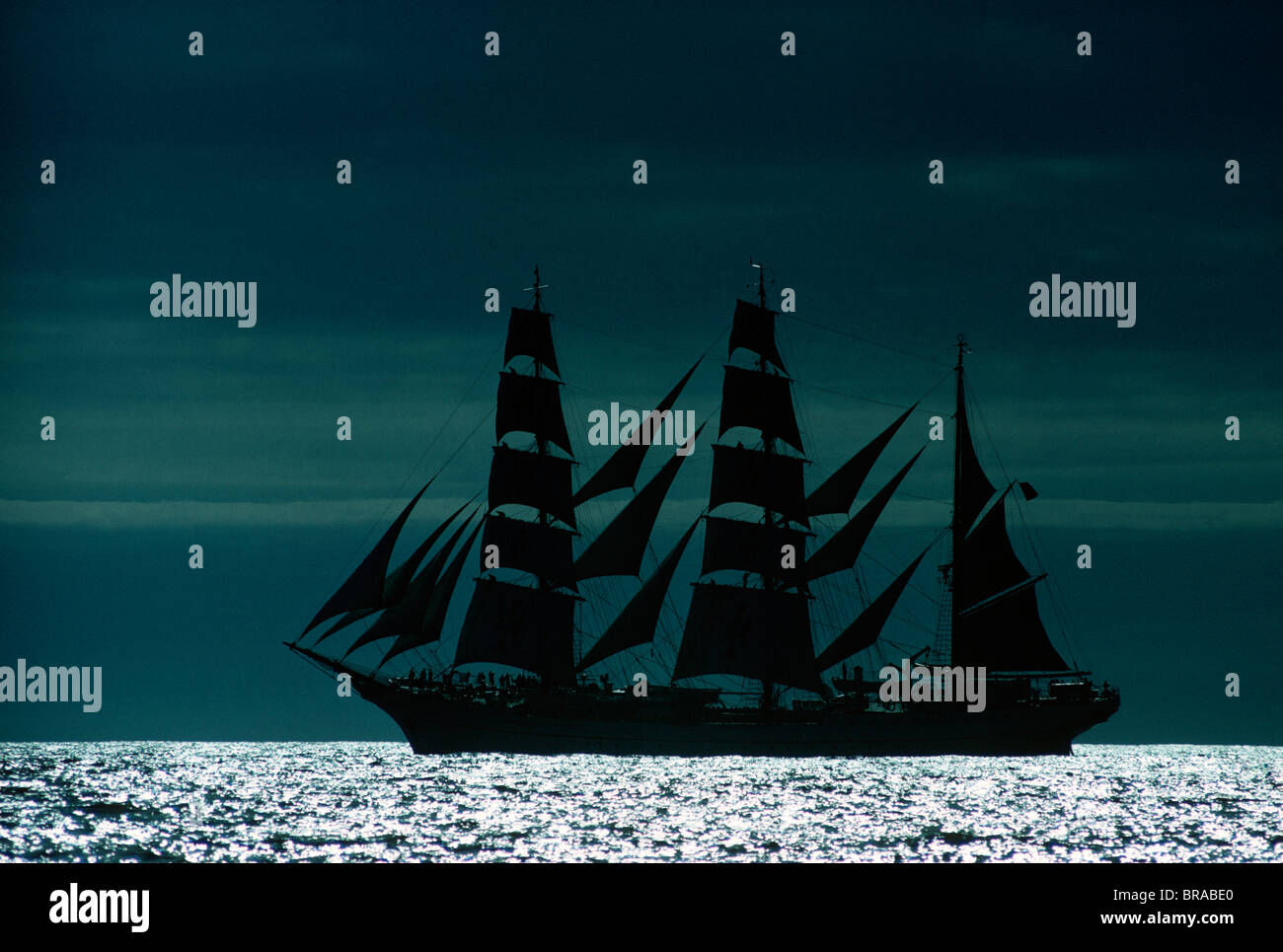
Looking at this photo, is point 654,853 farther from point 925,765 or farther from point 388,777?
point 925,765

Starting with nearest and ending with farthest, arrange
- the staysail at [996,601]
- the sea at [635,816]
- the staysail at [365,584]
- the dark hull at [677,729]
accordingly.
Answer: the sea at [635,816] < the staysail at [365,584] < the staysail at [996,601] < the dark hull at [677,729]

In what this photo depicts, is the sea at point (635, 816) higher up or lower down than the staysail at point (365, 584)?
lower down

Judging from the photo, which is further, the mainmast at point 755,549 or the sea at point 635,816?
the mainmast at point 755,549

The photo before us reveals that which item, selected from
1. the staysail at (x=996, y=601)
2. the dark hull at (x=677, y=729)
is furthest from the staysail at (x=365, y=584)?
the staysail at (x=996, y=601)

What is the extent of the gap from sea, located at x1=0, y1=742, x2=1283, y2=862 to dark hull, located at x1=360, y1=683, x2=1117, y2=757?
18.8 ft

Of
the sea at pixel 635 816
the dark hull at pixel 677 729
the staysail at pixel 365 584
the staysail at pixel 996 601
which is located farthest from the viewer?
the dark hull at pixel 677 729

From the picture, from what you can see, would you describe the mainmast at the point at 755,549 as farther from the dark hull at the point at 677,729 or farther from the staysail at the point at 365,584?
the staysail at the point at 365,584

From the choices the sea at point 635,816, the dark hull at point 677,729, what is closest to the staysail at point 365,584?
the sea at point 635,816

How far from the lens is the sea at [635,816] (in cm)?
4784

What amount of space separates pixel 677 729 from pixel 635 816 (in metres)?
50.3

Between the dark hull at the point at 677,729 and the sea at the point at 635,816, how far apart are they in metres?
5.72

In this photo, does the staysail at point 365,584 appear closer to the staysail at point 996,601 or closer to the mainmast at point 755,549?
the mainmast at point 755,549

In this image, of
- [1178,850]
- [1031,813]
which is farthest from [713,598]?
[1178,850]

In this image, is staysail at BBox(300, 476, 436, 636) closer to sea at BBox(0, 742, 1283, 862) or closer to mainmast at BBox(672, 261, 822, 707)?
sea at BBox(0, 742, 1283, 862)
